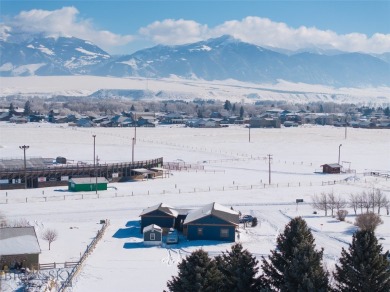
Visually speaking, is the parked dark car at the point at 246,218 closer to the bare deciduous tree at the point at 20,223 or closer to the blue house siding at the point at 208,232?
the blue house siding at the point at 208,232

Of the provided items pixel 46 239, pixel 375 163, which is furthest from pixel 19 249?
pixel 375 163

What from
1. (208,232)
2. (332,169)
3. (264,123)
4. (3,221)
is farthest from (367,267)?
(264,123)

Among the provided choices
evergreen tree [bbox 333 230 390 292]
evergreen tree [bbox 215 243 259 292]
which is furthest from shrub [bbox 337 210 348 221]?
evergreen tree [bbox 333 230 390 292]

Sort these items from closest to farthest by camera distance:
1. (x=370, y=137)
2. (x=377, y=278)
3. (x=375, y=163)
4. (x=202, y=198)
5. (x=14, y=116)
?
1. (x=377, y=278)
2. (x=202, y=198)
3. (x=375, y=163)
4. (x=370, y=137)
5. (x=14, y=116)

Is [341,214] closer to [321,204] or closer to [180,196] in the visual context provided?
[321,204]

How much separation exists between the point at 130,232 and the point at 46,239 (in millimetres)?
3701

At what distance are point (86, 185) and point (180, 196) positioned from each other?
18.7 ft

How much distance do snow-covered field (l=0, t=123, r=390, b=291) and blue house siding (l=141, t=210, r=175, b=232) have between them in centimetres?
76

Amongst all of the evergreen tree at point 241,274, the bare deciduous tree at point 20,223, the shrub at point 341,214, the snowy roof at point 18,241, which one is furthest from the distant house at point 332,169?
the evergreen tree at point 241,274

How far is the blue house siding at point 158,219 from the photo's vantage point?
2472 cm

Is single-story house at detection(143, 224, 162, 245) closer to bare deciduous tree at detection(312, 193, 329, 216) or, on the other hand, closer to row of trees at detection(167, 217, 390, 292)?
row of trees at detection(167, 217, 390, 292)

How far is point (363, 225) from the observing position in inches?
904

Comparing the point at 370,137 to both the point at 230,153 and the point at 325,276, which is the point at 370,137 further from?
the point at 325,276

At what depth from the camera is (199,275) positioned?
12836 millimetres
